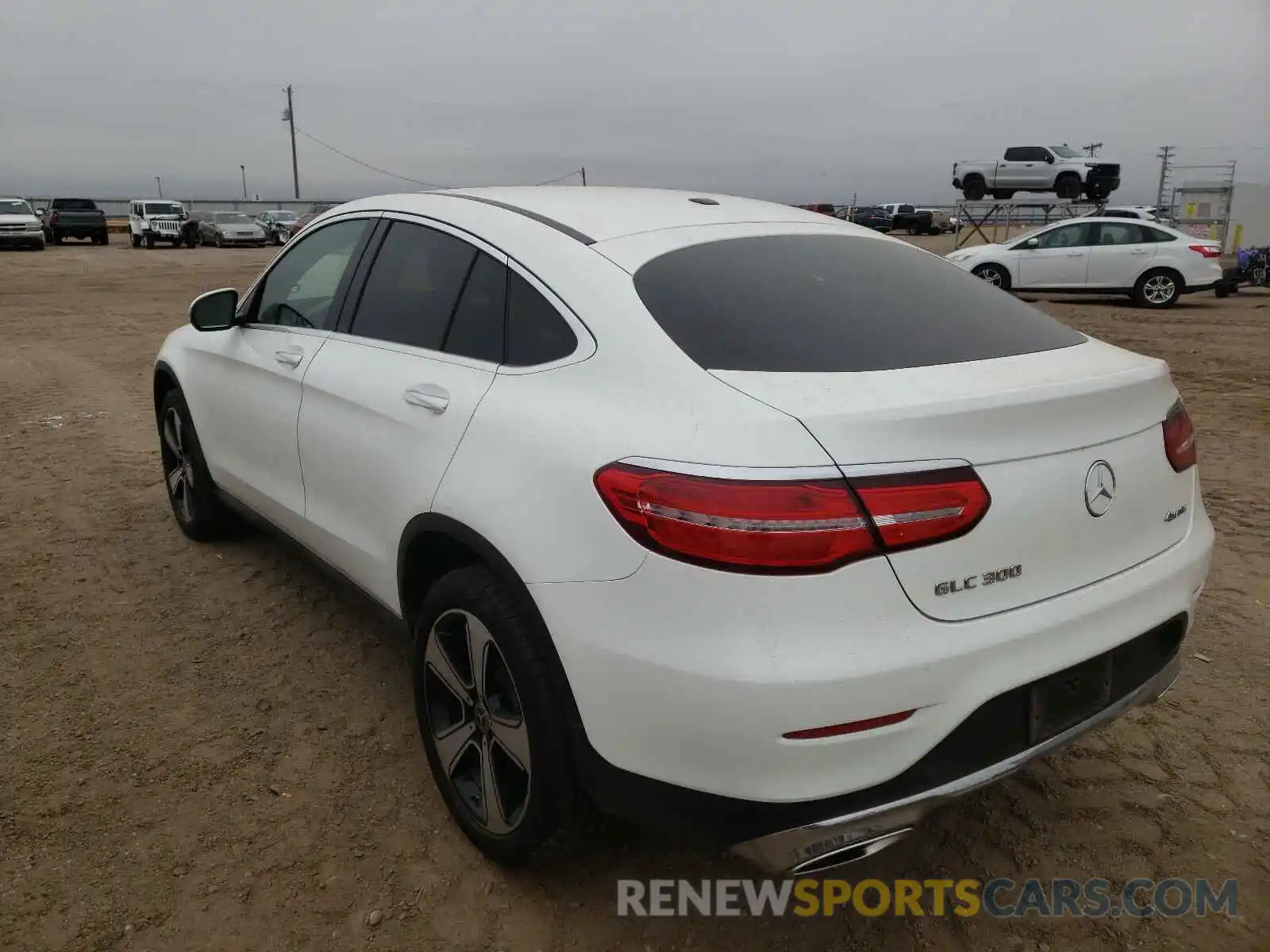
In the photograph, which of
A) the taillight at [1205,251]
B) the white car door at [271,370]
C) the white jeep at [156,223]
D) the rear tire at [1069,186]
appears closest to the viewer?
the white car door at [271,370]

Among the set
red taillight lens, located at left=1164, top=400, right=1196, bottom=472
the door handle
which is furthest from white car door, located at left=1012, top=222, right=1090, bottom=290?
the door handle

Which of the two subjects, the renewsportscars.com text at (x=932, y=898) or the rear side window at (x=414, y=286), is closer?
the renewsportscars.com text at (x=932, y=898)

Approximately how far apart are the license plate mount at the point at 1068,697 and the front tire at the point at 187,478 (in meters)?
3.64

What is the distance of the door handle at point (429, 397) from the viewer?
254cm

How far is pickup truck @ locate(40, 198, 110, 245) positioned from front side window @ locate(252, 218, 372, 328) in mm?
36535

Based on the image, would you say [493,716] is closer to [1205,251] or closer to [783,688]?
[783,688]

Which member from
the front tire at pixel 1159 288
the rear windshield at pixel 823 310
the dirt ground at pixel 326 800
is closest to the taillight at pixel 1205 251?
the front tire at pixel 1159 288

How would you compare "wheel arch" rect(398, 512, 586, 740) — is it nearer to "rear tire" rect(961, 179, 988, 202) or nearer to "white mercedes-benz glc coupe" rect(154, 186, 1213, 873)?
"white mercedes-benz glc coupe" rect(154, 186, 1213, 873)

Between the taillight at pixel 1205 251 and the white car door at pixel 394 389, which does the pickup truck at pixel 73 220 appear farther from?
the white car door at pixel 394 389

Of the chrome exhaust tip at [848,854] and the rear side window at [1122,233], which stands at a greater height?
the rear side window at [1122,233]

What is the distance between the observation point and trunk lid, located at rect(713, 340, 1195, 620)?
184 cm

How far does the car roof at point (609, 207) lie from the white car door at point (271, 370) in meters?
0.33

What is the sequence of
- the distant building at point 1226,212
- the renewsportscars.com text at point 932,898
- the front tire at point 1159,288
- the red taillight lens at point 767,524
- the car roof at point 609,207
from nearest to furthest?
the red taillight lens at point 767,524 < the renewsportscars.com text at point 932,898 < the car roof at point 609,207 < the front tire at point 1159,288 < the distant building at point 1226,212

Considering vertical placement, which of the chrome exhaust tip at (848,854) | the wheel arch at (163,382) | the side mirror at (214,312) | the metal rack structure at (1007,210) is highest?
the metal rack structure at (1007,210)
